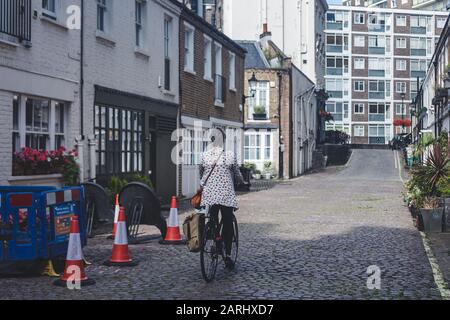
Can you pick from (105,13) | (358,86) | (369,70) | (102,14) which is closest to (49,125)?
(102,14)

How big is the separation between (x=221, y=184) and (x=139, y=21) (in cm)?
1078

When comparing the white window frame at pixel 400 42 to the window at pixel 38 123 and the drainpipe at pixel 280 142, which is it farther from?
the window at pixel 38 123

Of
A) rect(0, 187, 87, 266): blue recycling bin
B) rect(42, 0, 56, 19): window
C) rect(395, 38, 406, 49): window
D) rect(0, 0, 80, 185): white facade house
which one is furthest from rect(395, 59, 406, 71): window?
rect(0, 187, 87, 266): blue recycling bin

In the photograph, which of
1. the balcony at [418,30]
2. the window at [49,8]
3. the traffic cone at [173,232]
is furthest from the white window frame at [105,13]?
the balcony at [418,30]

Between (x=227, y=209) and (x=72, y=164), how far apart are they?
603cm

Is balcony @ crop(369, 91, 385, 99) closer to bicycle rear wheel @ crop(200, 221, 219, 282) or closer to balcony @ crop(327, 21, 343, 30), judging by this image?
balcony @ crop(327, 21, 343, 30)

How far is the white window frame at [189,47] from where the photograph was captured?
22.1 metres

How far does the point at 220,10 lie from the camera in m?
50.0

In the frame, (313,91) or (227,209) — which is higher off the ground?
(313,91)

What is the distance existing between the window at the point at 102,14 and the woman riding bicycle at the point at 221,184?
8.05 metres

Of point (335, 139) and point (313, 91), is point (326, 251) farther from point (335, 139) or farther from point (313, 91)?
point (335, 139)

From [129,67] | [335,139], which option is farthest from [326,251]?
[335,139]

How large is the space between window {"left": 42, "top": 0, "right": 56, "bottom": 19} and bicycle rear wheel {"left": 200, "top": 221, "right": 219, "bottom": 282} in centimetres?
703

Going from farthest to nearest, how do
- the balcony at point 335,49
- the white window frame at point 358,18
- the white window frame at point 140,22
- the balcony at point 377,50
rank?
the white window frame at point 358,18
the balcony at point 377,50
the balcony at point 335,49
the white window frame at point 140,22
